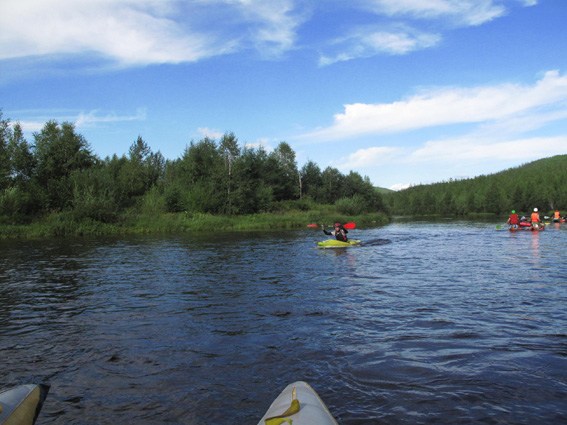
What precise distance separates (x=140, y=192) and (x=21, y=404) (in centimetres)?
5498

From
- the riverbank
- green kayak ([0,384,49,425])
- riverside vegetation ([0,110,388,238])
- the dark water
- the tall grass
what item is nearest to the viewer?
green kayak ([0,384,49,425])

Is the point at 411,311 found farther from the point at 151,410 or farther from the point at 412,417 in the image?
the point at 151,410

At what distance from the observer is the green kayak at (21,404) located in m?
3.84

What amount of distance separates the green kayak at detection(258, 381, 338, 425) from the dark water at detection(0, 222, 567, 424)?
2.89ft

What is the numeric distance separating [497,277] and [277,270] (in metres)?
7.48

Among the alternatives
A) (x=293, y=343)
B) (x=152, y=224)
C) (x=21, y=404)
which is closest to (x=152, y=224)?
(x=152, y=224)

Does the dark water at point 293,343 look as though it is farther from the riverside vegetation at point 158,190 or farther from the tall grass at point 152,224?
the riverside vegetation at point 158,190

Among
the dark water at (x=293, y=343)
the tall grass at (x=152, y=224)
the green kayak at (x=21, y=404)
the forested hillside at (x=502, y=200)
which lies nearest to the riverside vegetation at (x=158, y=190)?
the tall grass at (x=152, y=224)

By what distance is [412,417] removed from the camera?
4836 millimetres

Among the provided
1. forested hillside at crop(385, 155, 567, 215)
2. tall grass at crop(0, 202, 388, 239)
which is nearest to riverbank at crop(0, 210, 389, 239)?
tall grass at crop(0, 202, 388, 239)

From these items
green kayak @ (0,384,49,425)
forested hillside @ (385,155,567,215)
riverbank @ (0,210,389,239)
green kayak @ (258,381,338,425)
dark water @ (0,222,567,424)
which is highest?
forested hillside @ (385,155,567,215)

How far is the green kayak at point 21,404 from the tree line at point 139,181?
120ft

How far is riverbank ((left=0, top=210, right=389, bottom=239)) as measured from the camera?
1341 inches

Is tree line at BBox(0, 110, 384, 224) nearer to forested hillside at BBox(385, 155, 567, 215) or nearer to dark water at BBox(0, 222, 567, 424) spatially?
dark water at BBox(0, 222, 567, 424)
